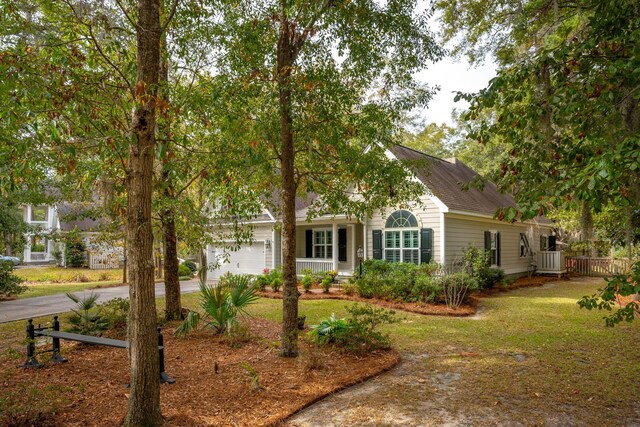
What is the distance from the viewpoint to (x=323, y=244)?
1833 centimetres

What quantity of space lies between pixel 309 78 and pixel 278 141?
1.09m

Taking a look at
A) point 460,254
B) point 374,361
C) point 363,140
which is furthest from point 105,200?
point 460,254

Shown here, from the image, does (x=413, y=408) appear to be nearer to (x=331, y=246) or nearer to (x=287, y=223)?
(x=287, y=223)

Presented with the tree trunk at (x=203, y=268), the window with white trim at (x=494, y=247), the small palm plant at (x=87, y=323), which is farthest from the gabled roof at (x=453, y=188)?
the small palm plant at (x=87, y=323)

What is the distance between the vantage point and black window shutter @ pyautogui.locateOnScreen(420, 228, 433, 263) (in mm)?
14221

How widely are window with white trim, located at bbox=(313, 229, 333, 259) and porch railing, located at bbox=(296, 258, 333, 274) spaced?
678 mm

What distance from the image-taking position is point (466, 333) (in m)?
8.44

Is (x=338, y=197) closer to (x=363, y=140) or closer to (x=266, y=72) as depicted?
(x=363, y=140)

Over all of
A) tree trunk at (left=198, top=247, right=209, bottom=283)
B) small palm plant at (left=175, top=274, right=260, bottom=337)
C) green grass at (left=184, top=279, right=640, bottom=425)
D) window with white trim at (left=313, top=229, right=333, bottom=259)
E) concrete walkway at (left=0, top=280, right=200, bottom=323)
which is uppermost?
window with white trim at (left=313, top=229, right=333, bottom=259)

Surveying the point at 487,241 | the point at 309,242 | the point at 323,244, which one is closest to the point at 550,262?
the point at 487,241

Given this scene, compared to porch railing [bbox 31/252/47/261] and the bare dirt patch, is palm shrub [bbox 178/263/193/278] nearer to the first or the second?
the bare dirt patch

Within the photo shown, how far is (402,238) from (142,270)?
1232cm

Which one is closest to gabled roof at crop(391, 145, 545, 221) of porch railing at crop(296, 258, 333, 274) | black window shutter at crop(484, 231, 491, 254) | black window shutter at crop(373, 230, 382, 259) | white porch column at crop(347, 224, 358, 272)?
black window shutter at crop(484, 231, 491, 254)

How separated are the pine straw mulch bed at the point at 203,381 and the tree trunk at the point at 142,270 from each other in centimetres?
43
